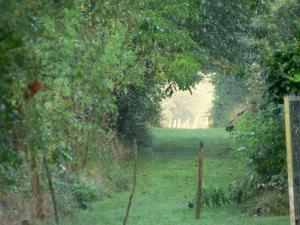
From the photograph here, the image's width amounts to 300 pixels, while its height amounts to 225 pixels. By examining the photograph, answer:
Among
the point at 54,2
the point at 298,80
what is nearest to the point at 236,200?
the point at 298,80

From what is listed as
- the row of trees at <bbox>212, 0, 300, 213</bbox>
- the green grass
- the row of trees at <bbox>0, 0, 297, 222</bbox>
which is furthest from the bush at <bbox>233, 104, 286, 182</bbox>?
the row of trees at <bbox>0, 0, 297, 222</bbox>

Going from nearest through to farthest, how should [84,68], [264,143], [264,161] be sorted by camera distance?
1. [84,68]
2. [264,143]
3. [264,161]

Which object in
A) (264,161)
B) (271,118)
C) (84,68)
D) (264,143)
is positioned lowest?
(84,68)

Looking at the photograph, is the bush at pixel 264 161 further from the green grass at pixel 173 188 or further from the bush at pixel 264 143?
the green grass at pixel 173 188

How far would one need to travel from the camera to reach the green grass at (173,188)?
12672mm

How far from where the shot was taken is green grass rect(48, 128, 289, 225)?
12.7 meters

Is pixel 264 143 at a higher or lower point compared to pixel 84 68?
higher

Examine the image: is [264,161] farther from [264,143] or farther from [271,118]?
[271,118]

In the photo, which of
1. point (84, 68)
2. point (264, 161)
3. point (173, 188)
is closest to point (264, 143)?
point (264, 161)

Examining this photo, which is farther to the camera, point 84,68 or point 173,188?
point 173,188

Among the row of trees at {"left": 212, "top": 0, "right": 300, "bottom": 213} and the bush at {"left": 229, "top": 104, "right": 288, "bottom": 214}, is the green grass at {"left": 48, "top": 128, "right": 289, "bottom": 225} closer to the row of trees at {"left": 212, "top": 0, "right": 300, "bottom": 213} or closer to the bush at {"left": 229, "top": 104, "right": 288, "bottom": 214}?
the bush at {"left": 229, "top": 104, "right": 288, "bottom": 214}

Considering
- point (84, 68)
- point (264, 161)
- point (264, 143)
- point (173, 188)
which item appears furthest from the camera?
point (173, 188)

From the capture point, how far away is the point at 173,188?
18203 mm

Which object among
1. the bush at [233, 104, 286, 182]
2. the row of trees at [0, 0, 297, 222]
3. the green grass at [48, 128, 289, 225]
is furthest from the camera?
the green grass at [48, 128, 289, 225]
